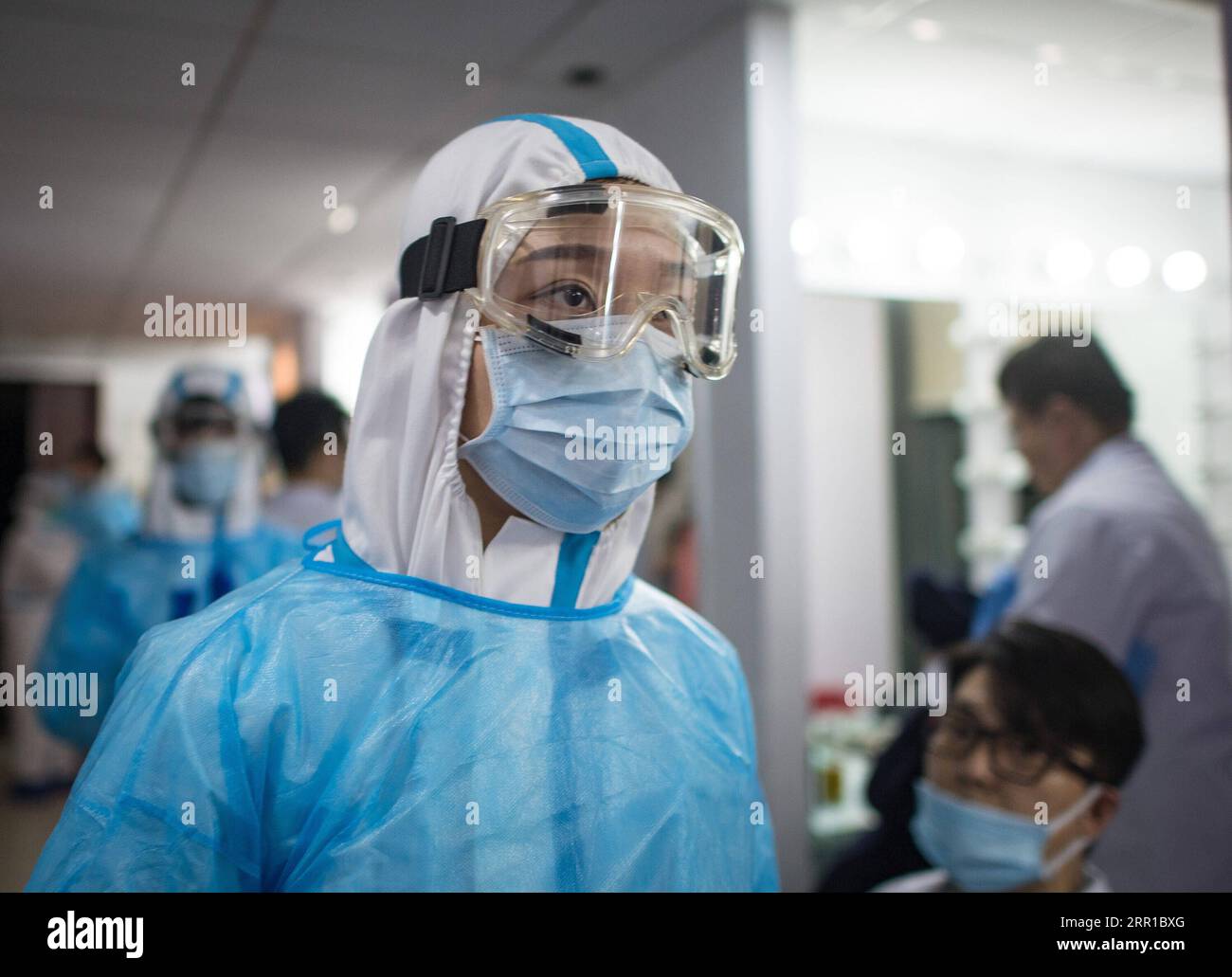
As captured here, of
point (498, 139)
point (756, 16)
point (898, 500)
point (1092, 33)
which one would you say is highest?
point (1092, 33)

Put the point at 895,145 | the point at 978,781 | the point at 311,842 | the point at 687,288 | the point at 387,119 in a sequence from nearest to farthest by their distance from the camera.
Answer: the point at 311,842, the point at 687,288, the point at 387,119, the point at 978,781, the point at 895,145

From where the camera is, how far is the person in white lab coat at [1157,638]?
1.56 m

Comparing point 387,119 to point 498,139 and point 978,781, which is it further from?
point 978,781

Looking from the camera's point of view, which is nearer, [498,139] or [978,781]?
[498,139]

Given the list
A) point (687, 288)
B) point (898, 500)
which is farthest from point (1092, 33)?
point (898, 500)

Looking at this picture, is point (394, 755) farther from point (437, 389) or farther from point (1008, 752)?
point (1008, 752)

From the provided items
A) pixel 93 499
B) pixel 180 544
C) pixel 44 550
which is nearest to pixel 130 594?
pixel 180 544

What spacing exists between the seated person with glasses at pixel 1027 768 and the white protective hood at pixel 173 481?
3.64 ft

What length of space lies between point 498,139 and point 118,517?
7.21 ft

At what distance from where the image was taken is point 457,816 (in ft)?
2.36

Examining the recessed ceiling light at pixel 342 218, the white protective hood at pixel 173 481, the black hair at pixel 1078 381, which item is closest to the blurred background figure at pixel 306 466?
the white protective hood at pixel 173 481

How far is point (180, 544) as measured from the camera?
3.80ft

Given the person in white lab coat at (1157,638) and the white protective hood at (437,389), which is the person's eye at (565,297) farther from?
the person in white lab coat at (1157,638)
